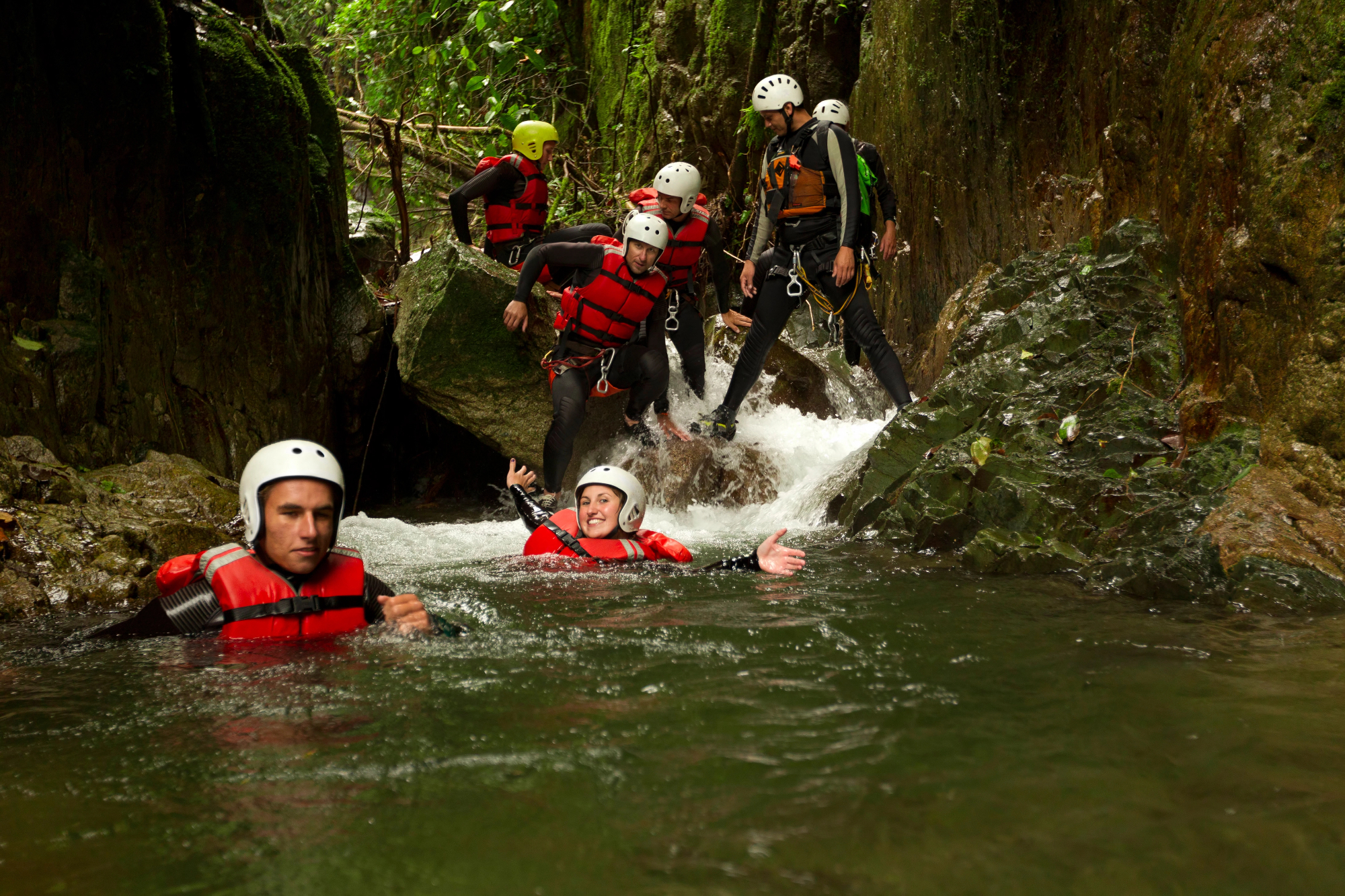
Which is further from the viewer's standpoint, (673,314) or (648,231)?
(673,314)

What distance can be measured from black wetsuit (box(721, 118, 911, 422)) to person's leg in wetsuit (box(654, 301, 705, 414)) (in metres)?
0.77

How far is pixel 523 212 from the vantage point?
29.4 ft

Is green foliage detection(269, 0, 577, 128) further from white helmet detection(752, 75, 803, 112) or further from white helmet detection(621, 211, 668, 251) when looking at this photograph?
white helmet detection(752, 75, 803, 112)

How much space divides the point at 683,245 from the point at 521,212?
207cm

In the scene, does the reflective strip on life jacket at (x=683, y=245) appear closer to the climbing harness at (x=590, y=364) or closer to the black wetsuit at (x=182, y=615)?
the climbing harness at (x=590, y=364)

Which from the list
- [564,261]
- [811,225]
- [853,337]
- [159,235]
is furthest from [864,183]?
[159,235]

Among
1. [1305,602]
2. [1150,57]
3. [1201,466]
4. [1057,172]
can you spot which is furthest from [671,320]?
[1305,602]

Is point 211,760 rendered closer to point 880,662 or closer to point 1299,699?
point 880,662

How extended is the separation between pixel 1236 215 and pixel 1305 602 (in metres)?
2.11

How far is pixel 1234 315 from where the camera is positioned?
15.3 feet

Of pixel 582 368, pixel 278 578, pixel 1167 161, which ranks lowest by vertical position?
pixel 278 578

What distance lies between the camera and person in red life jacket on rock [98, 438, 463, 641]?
315 cm

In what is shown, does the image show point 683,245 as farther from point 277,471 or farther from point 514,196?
point 277,471

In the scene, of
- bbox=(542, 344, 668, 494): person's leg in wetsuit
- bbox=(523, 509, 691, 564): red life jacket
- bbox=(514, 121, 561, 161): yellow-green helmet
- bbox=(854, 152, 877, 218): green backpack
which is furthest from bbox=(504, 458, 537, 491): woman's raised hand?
bbox=(514, 121, 561, 161): yellow-green helmet
